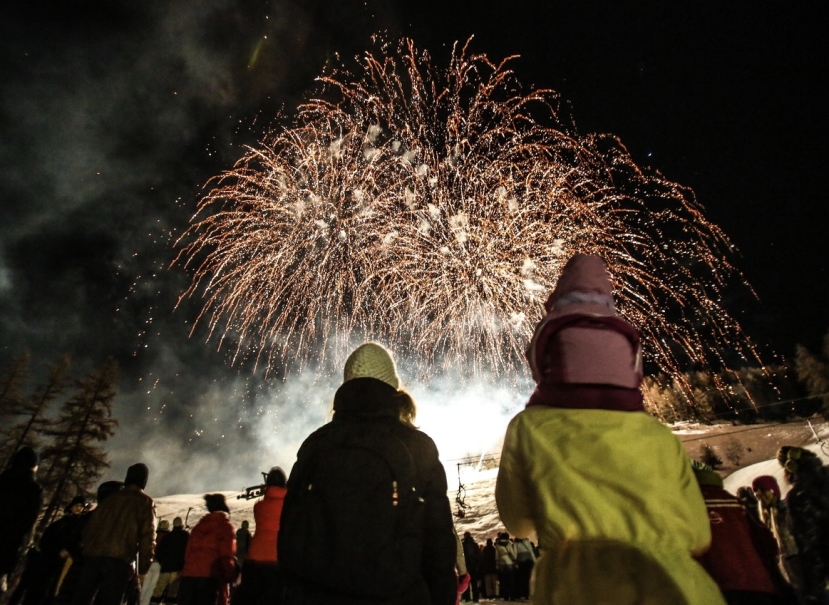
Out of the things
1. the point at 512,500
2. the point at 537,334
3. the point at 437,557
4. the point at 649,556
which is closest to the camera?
the point at 649,556

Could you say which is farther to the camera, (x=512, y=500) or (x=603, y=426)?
(x=512, y=500)

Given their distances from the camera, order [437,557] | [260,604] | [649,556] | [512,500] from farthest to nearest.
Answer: [260,604] → [437,557] → [512,500] → [649,556]

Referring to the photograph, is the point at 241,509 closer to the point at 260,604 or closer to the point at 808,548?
the point at 260,604

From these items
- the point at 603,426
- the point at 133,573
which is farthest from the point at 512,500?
Answer: the point at 133,573

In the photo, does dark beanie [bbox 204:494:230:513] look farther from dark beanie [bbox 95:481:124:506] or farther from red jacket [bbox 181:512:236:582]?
dark beanie [bbox 95:481:124:506]

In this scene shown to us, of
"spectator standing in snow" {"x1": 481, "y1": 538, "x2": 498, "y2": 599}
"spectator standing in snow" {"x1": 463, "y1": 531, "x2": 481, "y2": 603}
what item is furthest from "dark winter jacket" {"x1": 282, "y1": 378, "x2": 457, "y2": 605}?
"spectator standing in snow" {"x1": 481, "y1": 538, "x2": 498, "y2": 599}

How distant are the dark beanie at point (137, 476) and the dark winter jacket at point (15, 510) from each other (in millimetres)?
934

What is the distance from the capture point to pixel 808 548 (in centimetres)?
396

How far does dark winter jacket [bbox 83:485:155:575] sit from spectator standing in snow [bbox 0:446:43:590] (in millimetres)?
804

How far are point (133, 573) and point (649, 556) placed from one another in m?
5.33

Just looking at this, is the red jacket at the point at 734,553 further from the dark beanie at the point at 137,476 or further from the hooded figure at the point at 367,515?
the dark beanie at the point at 137,476

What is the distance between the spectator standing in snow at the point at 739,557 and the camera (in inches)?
108

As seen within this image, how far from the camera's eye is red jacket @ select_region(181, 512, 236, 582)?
5285 mm

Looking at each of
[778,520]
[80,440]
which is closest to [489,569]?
[778,520]
